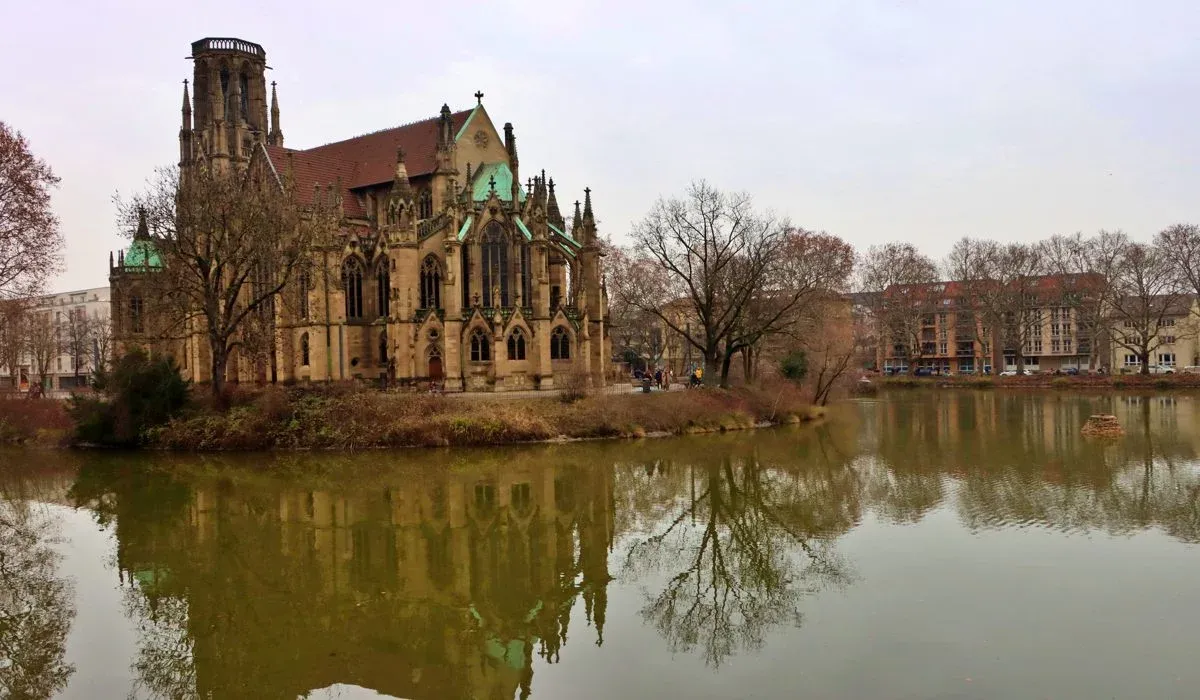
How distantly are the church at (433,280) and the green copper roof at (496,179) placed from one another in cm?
9

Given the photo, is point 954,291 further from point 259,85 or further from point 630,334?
point 259,85

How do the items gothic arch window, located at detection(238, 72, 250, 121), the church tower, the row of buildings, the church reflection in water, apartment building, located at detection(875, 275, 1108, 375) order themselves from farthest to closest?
1. apartment building, located at detection(875, 275, 1108, 375)
2. the row of buildings
3. gothic arch window, located at detection(238, 72, 250, 121)
4. the church tower
5. the church reflection in water

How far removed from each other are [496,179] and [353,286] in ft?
32.6

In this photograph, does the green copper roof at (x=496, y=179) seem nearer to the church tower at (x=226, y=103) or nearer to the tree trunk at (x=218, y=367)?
the church tower at (x=226, y=103)

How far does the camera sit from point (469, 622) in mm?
13234

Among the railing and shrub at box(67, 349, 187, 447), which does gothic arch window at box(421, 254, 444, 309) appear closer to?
shrub at box(67, 349, 187, 447)

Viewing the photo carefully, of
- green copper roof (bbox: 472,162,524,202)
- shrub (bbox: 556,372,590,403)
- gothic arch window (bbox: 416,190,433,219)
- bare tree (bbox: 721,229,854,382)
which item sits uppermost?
green copper roof (bbox: 472,162,524,202)

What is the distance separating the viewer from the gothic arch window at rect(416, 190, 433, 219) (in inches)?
1975

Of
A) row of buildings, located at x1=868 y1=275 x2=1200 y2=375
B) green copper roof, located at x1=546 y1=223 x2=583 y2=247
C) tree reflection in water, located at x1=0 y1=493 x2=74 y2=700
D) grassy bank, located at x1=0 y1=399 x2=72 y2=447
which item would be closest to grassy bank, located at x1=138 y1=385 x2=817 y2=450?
grassy bank, located at x1=0 y1=399 x2=72 y2=447

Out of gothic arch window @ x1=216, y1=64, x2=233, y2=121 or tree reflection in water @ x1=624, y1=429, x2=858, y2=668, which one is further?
gothic arch window @ x1=216, y1=64, x2=233, y2=121

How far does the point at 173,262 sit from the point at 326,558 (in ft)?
80.7

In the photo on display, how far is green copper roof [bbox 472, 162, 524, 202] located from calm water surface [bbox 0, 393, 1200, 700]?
23.1 meters

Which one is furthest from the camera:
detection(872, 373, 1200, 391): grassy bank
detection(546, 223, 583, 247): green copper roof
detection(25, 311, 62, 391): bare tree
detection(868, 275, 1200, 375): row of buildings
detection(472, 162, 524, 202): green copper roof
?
detection(868, 275, 1200, 375): row of buildings

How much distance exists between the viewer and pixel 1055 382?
71625 mm
